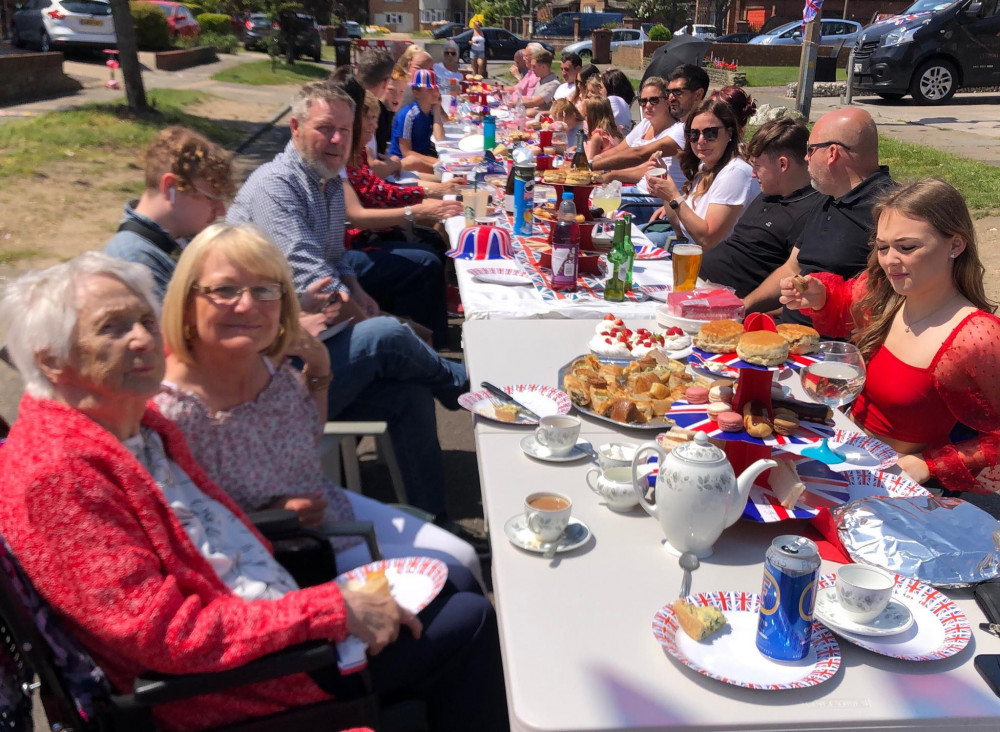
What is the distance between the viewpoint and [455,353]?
5.22 meters

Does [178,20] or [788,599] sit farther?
[178,20]

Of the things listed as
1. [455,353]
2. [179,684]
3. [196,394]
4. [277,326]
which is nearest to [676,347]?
[277,326]

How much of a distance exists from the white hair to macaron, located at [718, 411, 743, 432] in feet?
4.31

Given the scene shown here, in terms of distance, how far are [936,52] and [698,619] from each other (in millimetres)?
17175

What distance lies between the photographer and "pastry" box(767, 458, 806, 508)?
5.95ft

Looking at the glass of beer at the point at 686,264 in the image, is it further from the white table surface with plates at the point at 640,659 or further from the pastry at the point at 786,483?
the white table surface with plates at the point at 640,659

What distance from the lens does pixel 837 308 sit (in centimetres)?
302

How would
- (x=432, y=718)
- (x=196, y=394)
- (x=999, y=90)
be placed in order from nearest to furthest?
(x=432, y=718)
(x=196, y=394)
(x=999, y=90)

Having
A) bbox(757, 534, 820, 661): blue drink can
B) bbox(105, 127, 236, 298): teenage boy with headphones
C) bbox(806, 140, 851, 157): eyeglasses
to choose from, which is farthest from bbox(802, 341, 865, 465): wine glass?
bbox(105, 127, 236, 298): teenage boy with headphones

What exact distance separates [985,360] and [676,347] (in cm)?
87

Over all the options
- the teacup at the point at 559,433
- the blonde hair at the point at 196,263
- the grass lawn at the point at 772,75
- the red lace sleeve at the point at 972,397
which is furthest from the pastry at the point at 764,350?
the grass lawn at the point at 772,75

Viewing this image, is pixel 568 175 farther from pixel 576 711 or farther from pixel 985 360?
pixel 576 711

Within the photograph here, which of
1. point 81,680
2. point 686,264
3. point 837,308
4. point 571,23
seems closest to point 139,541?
point 81,680

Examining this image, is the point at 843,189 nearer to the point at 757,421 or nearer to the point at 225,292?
the point at 757,421
